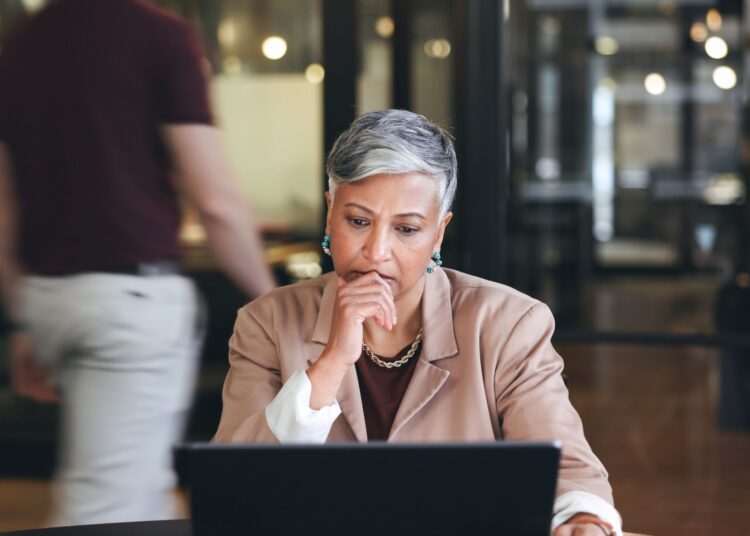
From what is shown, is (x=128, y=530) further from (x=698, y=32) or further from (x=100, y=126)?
(x=698, y=32)

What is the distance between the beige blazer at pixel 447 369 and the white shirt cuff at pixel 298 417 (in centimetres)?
3

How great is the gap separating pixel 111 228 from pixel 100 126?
0.23 meters

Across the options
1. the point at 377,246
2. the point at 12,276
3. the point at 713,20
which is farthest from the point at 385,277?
the point at 713,20

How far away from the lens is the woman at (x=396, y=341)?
1.73m

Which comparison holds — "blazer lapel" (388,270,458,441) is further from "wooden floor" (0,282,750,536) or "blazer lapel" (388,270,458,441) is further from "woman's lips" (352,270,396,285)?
"wooden floor" (0,282,750,536)

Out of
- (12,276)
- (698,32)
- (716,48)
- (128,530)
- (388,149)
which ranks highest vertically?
(698,32)

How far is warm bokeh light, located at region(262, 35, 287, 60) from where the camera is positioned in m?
4.80

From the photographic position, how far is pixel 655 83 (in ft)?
31.8

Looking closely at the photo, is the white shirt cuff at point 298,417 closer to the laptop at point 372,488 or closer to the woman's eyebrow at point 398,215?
the woman's eyebrow at point 398,215

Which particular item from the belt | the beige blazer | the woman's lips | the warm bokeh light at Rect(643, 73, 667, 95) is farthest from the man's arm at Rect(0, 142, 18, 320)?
the warm bokeh light at Rect(643, 73, 667, 95)

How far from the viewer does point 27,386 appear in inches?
103

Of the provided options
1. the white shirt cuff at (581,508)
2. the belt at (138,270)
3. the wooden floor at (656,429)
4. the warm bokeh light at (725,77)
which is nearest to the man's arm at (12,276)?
the belt at (138,270)

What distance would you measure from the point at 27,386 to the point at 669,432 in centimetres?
415

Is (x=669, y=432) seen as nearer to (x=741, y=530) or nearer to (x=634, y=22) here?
(x=741, y=530)
